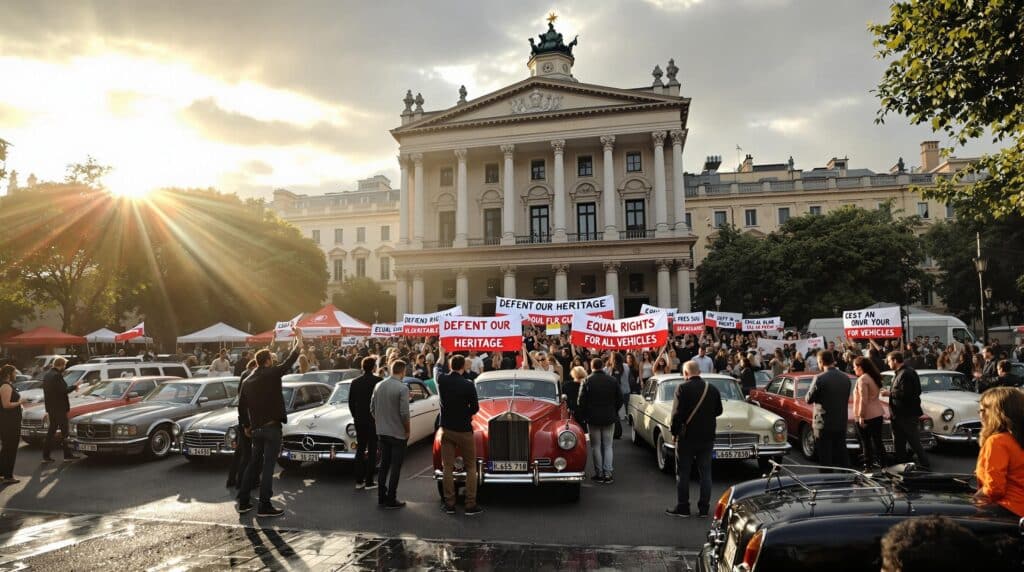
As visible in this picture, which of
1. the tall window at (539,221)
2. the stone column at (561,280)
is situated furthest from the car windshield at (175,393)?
the tall window at (539,221)

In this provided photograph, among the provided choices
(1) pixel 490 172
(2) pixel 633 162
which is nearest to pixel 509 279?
(1) pixel 490 172

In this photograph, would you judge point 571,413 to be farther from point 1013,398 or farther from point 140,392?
point 140,392

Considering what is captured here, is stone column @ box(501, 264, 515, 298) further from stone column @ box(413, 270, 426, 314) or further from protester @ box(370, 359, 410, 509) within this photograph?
protester @ box(370, 359, 410, 509)

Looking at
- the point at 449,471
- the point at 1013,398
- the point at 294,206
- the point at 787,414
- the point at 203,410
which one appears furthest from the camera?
the point at 294,206

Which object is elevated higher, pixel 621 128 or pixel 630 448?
pixel 621 128

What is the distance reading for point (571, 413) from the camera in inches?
376

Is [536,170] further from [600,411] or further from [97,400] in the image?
[600,411]

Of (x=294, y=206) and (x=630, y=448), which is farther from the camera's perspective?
(x=294, y=206)

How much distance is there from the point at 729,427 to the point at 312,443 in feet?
20.5

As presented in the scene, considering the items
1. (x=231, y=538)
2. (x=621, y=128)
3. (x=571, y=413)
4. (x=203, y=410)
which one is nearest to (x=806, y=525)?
(x=231, y=538)

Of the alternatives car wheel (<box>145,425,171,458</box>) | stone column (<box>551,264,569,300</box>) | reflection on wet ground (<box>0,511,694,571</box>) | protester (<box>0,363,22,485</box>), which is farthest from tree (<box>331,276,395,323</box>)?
reflection on wet ground (<box>0,511,694,571</box>)

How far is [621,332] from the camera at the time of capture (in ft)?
45.2

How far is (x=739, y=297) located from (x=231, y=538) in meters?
43.2

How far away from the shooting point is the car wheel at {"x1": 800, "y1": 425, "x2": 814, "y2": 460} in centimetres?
1012
